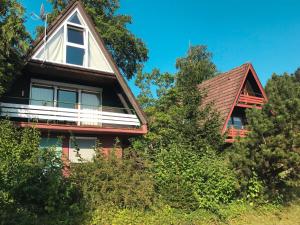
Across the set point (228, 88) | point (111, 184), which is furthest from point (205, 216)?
point (228, 88)

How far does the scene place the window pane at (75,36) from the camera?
661 inches

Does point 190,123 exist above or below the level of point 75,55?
below

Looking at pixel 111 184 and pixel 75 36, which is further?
pixel 75 36

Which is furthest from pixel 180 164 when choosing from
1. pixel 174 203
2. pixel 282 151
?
pixel 282 151

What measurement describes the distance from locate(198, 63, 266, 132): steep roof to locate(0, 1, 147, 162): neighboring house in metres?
8.94

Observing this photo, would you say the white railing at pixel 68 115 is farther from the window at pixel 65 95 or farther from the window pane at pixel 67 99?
the window pane at pixel 67 99

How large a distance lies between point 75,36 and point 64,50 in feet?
4.19

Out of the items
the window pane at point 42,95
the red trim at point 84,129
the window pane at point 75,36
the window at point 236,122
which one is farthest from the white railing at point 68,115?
the window at point 236,122

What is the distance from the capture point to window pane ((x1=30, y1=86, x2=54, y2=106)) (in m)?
16.1

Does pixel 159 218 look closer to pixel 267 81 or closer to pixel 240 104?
pixel 267 81

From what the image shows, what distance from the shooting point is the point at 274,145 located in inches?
517

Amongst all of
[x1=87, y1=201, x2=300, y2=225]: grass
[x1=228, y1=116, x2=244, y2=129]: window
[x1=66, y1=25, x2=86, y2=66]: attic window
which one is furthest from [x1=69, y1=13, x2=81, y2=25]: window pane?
[x1=228, y1=116, x2=244, y2=129]: window

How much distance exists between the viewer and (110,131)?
52.9 ft

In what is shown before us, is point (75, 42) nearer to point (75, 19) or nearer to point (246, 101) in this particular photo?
point (75, 19)
